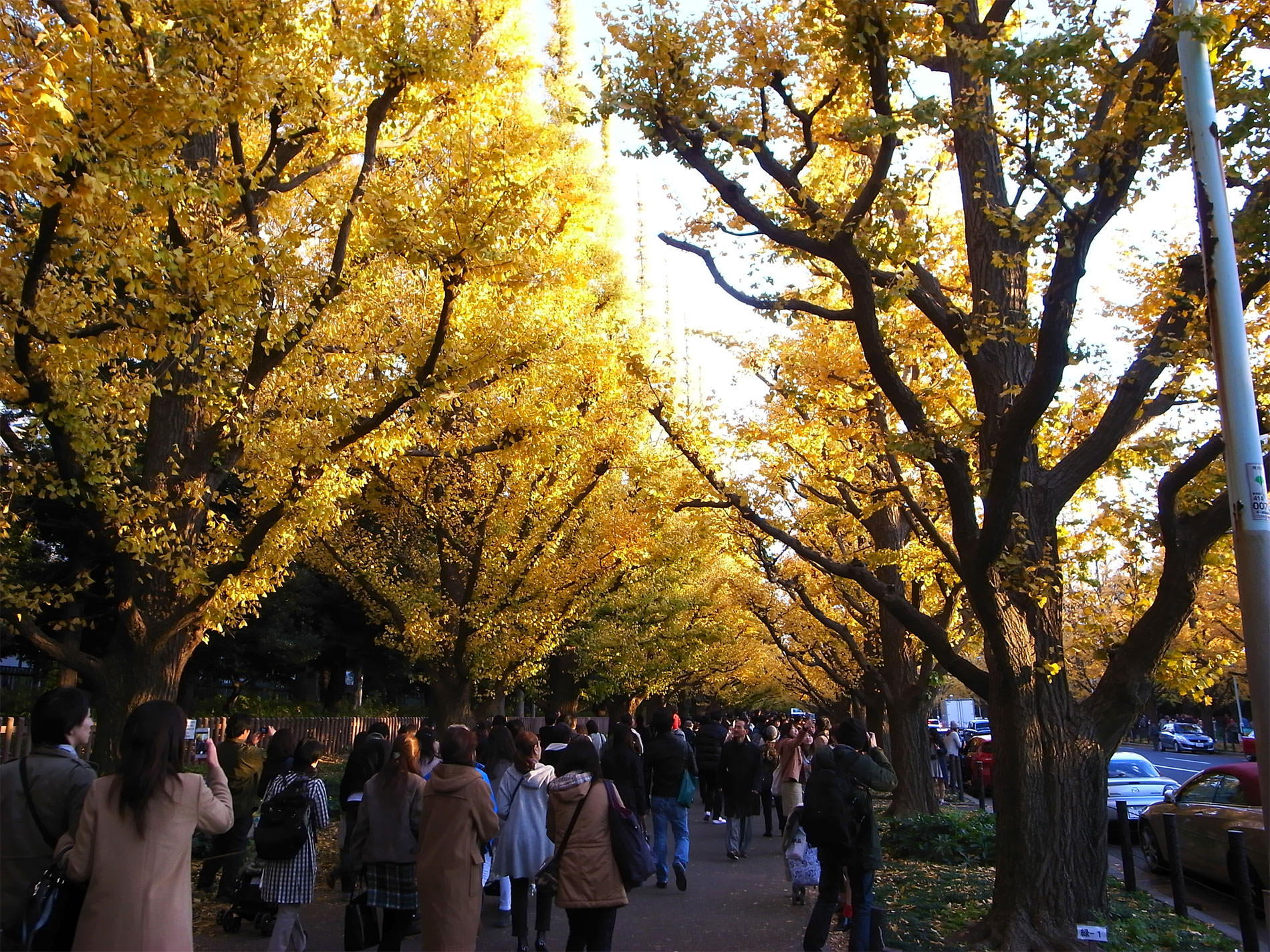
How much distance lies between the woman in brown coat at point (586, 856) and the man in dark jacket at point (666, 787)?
4.72 m

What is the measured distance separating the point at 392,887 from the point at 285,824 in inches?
36.5

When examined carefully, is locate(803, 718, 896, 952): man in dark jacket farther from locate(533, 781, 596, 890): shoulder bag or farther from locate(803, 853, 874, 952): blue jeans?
locate(533, 781, 596, 890): shoulder bag

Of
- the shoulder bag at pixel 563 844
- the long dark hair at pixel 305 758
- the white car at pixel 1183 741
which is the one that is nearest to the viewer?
the shoulder bag at pixel 563 844

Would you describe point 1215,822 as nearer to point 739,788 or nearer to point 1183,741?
point 739,788

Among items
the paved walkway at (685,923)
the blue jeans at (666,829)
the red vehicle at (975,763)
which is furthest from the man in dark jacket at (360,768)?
the red vehicle at (975,763)

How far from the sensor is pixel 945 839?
42.6 feet

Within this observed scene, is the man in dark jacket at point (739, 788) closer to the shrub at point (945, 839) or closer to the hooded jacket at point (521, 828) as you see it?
the shrub at point (945, 839)


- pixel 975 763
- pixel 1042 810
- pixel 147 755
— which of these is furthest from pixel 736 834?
pixel 975 763

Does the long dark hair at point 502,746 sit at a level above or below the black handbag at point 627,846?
above

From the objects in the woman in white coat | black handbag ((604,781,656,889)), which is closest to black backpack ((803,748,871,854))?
black handbag ((604,781,656,889))

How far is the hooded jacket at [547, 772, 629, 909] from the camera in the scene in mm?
6027

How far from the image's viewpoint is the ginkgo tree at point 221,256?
682 centimetres

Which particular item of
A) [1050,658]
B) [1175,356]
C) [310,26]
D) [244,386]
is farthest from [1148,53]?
[244,386]

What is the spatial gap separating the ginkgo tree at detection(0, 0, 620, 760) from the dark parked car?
8.77 m
